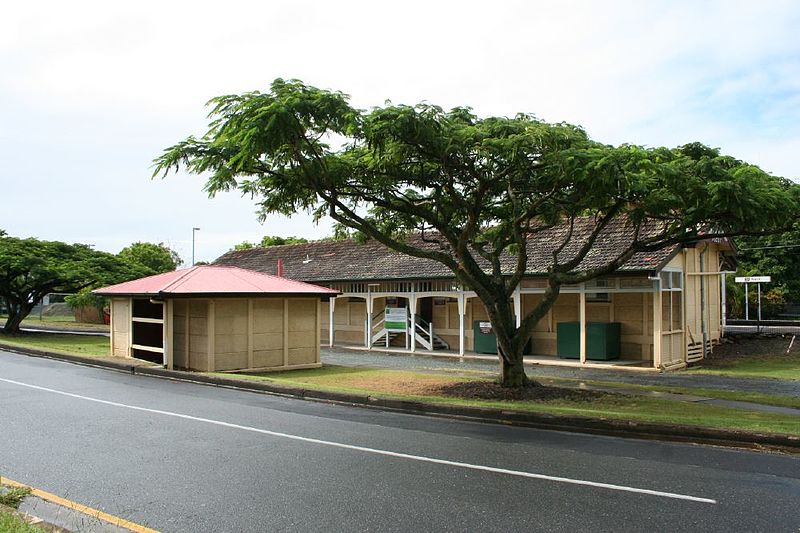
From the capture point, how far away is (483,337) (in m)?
25.0

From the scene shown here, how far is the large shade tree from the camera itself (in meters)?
11.1

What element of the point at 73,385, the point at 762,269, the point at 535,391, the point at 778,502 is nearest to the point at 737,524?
the point at 778,502

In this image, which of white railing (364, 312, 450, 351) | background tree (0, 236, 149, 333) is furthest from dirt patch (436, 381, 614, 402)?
background tree (0, 236, 149, 333)

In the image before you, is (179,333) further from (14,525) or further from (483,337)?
(14,525)

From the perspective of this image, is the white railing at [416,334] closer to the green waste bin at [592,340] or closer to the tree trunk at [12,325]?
the green waste bin at [592,340]

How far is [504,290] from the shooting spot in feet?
47.6

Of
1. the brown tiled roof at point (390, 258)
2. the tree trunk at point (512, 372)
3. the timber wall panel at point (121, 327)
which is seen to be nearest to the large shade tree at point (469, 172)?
the tree trunk at point (512, 372)

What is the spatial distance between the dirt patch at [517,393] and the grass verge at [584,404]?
114 mm

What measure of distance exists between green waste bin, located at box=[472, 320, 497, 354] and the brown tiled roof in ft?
7.56

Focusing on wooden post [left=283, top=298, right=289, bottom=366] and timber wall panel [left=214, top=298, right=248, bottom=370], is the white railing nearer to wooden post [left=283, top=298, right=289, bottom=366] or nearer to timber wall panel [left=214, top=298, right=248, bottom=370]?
wooden post [left=283, top=298, right=289, bottom=366]

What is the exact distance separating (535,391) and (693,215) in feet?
15.4

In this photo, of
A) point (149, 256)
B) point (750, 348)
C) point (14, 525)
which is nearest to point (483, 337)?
point (750, 348)

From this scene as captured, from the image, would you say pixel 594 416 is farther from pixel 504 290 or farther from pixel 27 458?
pixel 27 458

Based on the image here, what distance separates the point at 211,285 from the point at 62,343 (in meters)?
12.1
